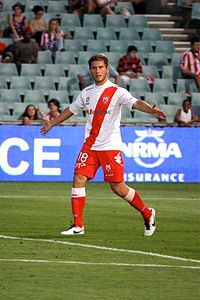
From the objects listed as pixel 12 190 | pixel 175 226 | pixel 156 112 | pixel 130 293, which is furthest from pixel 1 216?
pixel 130 293

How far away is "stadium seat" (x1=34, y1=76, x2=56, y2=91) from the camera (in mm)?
26562

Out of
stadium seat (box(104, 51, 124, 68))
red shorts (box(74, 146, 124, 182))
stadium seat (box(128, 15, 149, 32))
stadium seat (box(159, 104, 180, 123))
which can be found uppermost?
stadium seat (box(128, 15, 149, 32))

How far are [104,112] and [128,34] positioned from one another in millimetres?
15356

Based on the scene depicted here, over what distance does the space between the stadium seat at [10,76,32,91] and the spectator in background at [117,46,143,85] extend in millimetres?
2132

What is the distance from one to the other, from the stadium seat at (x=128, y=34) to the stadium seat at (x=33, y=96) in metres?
3.37

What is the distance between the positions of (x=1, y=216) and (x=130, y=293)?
6.97 meters

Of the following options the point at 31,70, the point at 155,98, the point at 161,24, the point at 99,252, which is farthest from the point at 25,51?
the point at 99,252

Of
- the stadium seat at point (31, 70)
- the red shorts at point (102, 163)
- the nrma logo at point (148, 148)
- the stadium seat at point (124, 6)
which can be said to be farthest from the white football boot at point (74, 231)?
the stadium seat at point (124, 6)

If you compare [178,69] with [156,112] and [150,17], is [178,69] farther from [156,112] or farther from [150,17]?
[156,112]

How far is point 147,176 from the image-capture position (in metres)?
23.8

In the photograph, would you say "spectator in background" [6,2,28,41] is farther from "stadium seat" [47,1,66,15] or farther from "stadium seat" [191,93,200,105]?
"stadium seat" [191,93,200,105]

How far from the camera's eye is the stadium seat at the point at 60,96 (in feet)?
85.7

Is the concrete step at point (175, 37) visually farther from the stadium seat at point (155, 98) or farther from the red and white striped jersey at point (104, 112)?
the red and white striped jersey at point (104, 112)

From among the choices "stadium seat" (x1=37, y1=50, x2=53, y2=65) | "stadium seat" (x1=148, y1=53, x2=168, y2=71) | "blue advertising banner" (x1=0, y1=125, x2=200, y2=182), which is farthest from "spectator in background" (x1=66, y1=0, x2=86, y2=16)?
"blue advertising banner" (x1=0, y1=125, x2=200, y2=182)
